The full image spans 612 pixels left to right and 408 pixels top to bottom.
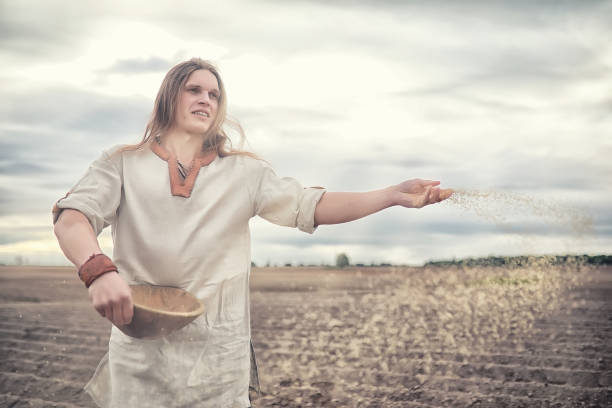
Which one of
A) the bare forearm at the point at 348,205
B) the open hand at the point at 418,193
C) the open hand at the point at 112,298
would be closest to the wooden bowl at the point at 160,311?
the open hand at the point at 112,298

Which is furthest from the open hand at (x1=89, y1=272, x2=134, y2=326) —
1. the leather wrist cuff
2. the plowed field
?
the plowed field

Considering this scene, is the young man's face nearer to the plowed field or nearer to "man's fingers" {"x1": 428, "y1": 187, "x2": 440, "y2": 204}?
"man's fingers" {"x1": 428, "y1": 187, "x2": 440, "y2": 204}

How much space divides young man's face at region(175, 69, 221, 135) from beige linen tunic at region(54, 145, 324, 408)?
0.43 ft

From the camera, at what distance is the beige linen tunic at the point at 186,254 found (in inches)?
76.6

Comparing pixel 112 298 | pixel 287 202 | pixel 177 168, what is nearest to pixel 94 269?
pixel 112 298

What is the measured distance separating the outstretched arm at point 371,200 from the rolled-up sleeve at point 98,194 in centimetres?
70

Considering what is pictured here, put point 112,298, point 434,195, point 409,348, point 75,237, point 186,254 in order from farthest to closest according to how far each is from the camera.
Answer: point 409,348, point 434,195, point 186,254, point 75,237, point 112,298

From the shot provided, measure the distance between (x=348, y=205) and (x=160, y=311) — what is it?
27.8 inches

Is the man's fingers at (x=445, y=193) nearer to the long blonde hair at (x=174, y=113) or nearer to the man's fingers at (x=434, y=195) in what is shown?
the man's fingers at (x=434, y=195)

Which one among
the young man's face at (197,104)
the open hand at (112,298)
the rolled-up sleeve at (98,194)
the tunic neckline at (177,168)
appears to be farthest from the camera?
the young man's face at (197,104)

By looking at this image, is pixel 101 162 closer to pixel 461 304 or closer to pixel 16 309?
pixel 461 304

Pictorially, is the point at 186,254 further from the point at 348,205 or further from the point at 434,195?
the point at 434,195

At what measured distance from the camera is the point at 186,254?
1.98 metres

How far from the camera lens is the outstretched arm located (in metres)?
2.05
